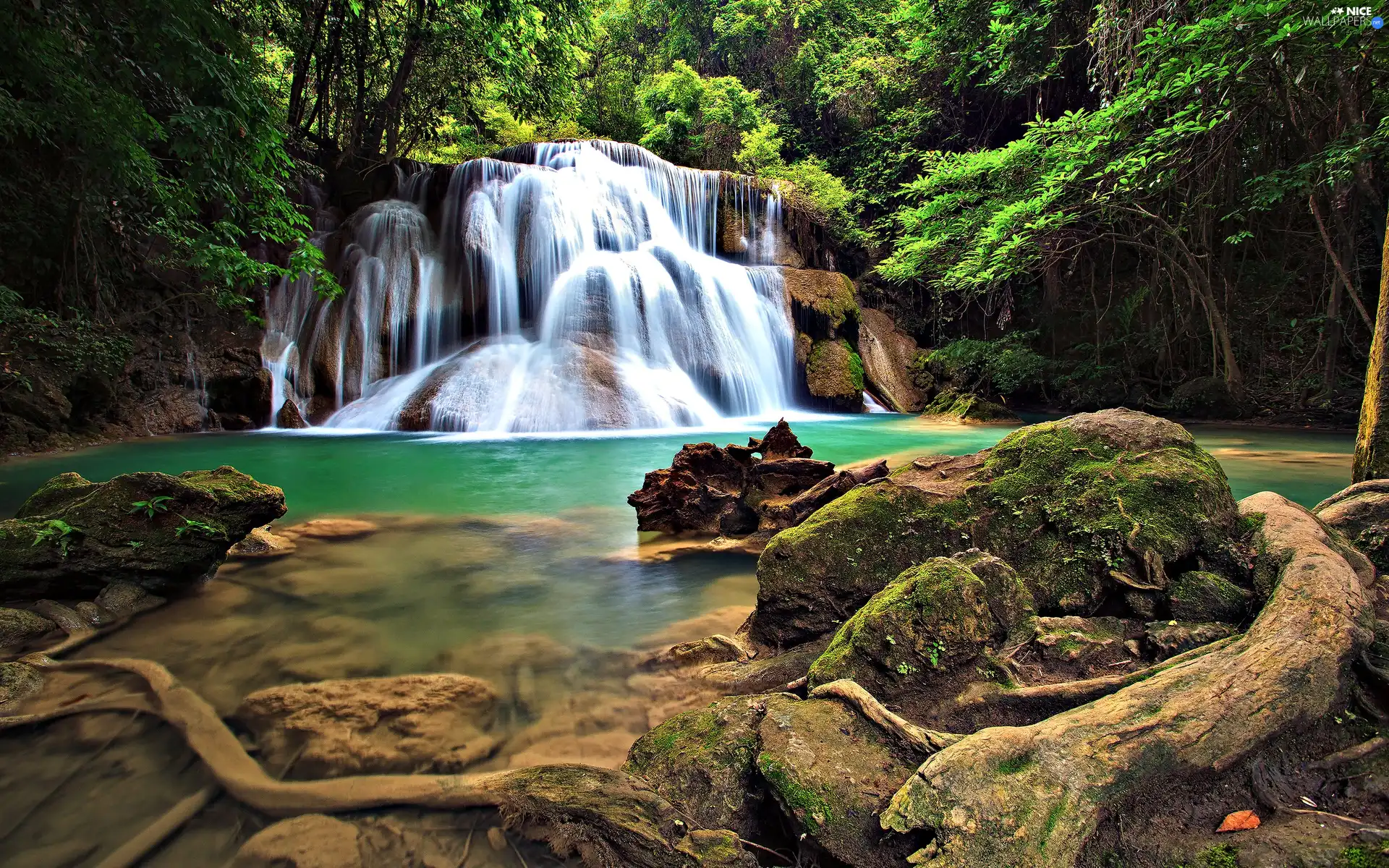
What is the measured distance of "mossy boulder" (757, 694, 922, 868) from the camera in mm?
1421

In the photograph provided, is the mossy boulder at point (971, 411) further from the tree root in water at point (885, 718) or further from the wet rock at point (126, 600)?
the wet rock at point (126, 600)

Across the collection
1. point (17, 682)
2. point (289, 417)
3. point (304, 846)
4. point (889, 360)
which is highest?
point (889, 360)

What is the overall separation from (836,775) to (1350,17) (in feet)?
30.3

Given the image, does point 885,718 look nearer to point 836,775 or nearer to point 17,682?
point 836,775

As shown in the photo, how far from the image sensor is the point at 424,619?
126 inches

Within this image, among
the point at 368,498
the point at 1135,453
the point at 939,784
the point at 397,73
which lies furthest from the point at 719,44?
the point at 939,784

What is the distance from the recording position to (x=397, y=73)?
614 inches

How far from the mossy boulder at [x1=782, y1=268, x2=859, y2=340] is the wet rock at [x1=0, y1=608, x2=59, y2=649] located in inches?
600

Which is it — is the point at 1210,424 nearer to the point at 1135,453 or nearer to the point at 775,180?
the point at 1135,453

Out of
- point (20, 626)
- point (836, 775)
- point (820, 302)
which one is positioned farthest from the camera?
point (820, 302)

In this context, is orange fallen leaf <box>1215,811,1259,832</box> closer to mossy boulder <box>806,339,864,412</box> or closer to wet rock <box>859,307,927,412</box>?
mossy boulder <box>806,339,864,412</box>

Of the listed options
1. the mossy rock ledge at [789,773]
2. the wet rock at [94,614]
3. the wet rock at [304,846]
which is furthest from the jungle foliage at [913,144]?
the mossy rock ledge at [789,773]

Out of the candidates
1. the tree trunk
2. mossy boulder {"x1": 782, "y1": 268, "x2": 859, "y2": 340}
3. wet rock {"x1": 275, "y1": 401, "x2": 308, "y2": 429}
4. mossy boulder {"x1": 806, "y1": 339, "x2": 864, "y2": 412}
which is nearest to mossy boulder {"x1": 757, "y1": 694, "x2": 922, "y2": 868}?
the tree trunk

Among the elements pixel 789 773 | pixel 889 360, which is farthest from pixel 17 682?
pixel 889 360
